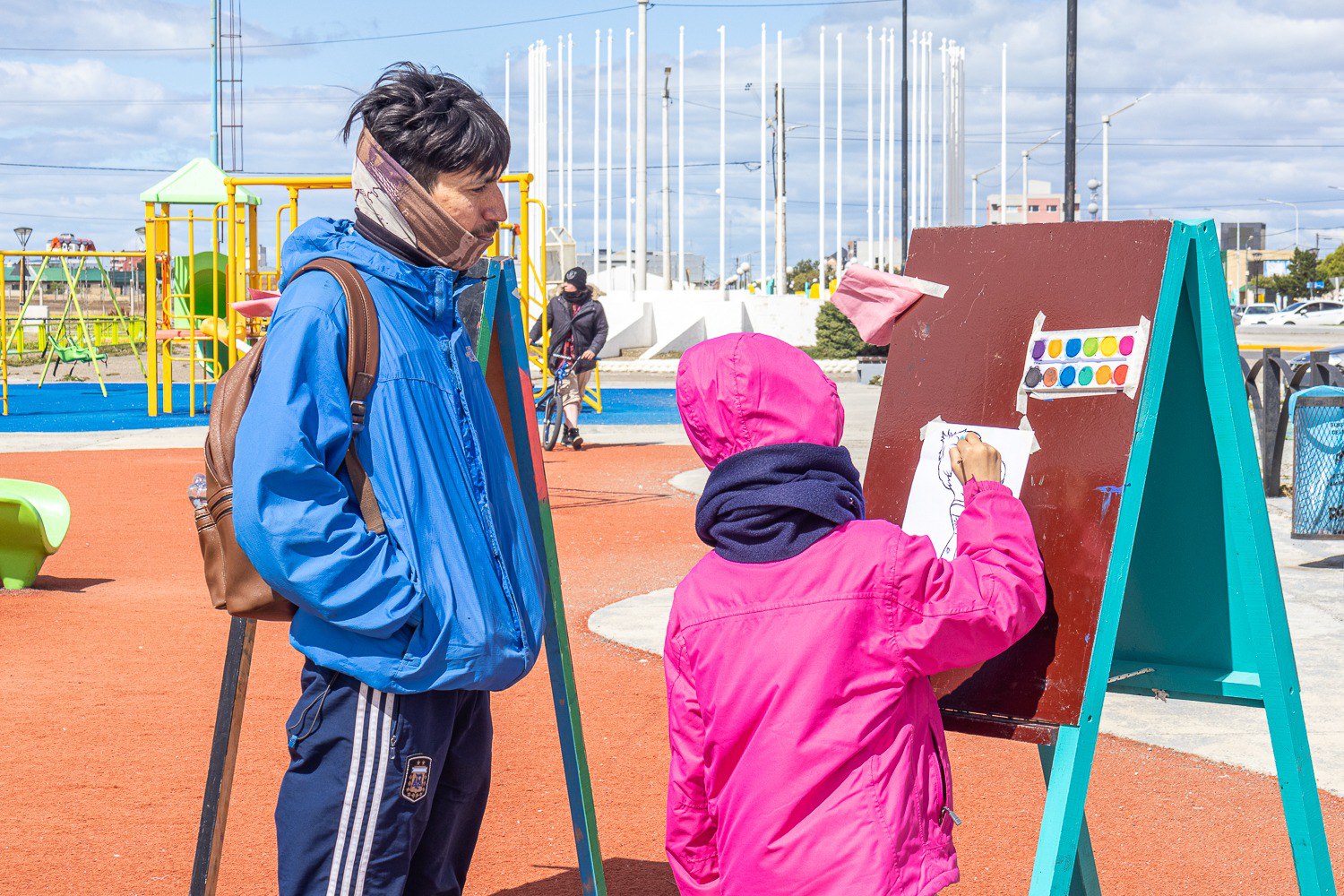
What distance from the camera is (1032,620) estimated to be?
230 cm

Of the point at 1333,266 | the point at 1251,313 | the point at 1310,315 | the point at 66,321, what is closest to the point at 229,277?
the point at 66,321

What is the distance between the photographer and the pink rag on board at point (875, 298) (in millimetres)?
3062

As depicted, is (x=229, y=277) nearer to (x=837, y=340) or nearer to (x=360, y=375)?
(x=360, y=375)

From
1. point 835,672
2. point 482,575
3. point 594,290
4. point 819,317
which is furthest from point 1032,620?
point 819,317

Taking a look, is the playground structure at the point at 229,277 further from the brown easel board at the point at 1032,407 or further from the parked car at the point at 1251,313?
the parked car at the point at 1251,313

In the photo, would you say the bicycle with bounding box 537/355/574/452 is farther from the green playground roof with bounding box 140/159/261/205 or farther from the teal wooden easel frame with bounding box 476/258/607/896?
the teal wooden easel frame with bounding box 476/258/607/896

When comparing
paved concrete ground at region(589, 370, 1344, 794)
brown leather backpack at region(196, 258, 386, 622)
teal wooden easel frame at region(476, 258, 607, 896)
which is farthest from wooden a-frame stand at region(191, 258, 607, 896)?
paved concrete ground at region(589, 370, 1344, 794)

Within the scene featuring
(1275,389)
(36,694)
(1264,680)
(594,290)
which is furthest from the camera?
(594,290)

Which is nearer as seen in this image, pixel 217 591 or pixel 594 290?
pixel 217 591

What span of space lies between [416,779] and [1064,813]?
3.82ft

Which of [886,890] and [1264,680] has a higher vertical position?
[1264,680]

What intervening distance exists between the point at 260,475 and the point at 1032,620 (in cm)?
130

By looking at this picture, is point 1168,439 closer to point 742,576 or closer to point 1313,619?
point 742,576

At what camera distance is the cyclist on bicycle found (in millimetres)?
15133
